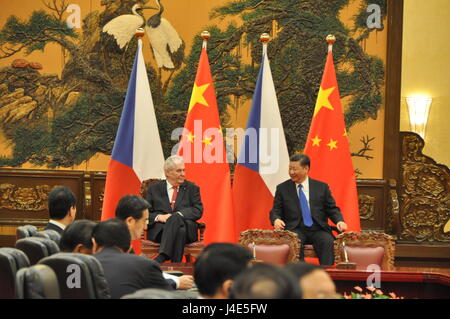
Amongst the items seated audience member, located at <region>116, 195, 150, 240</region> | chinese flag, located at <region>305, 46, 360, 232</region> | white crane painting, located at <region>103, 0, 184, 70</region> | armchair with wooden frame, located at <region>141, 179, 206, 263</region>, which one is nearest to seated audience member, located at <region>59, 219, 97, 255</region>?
seated audience member, located at <region>116, 195, 150, 240</region>

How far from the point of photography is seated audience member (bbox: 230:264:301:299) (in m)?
2.21

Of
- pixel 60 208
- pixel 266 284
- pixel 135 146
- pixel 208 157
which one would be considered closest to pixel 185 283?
pixel 60 208

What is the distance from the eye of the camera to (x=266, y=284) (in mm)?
2205

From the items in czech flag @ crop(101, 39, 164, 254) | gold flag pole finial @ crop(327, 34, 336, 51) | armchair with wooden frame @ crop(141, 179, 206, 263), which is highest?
gold flag pole finial @ crop(327, 34, 336, 51)

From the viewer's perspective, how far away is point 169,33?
8.74 m

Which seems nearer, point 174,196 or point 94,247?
point 94,247

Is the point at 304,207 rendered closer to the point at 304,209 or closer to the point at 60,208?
the point at 304,209

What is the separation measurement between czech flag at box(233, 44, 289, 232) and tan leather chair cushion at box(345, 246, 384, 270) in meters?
2.02

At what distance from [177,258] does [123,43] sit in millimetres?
2992

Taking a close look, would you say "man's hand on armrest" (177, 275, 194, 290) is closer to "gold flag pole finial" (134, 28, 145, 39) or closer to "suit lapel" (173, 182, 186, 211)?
"suit lapel" (173, 182, 186, 211)

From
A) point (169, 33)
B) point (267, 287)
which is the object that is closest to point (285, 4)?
point (169, 33)

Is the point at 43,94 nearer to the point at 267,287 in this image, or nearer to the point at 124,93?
the point at 124,93

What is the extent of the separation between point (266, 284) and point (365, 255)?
3860mm

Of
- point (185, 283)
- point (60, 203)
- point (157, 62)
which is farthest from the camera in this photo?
point (157, 62)
